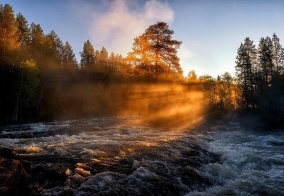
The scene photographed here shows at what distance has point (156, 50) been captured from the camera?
33.1 m

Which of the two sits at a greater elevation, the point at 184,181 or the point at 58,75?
the point at 58,75

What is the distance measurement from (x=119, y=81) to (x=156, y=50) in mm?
37935

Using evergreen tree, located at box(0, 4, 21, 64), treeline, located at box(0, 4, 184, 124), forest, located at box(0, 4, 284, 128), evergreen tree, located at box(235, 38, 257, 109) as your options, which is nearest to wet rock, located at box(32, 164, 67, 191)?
forest, located at box(0, 4, 284, 128)

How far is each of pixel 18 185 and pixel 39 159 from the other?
352cm

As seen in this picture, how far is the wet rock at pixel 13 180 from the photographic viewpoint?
18.7ft

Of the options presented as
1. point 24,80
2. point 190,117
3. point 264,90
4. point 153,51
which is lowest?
point 190,117

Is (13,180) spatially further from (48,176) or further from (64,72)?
(64,72)

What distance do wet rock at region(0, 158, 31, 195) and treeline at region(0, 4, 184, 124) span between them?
86.9ft

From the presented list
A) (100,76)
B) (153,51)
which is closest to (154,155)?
(153,51)

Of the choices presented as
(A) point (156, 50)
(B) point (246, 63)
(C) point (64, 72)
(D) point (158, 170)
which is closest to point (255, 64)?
(B) point (246, 63)

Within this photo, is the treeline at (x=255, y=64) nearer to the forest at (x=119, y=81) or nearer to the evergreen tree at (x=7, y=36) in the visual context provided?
the forest at (x=119, y=81)

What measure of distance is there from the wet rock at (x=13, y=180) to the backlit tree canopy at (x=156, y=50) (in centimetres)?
2674

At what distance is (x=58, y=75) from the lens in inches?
2279

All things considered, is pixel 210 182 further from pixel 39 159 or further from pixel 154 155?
pixel 39 159
